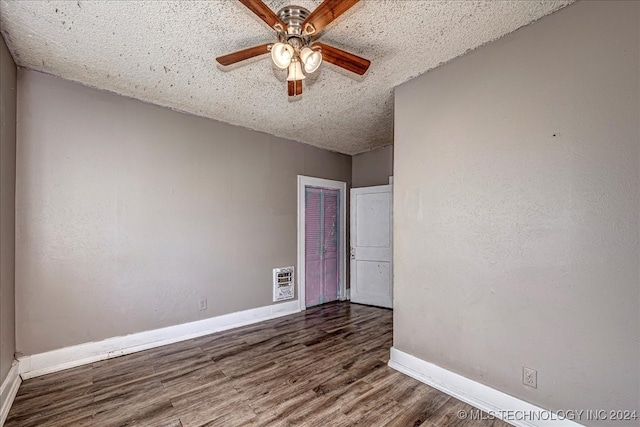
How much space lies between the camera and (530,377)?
1.84 metres

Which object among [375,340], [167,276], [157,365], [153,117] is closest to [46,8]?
[153,117]

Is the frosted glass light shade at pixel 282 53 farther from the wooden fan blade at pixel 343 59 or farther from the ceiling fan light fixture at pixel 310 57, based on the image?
the wooden fan blade at pixel 343 59

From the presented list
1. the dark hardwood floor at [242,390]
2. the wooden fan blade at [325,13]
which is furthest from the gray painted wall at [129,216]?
the wooden fan blade at [325,13]

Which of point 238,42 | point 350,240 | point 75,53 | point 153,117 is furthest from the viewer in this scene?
point 350,240

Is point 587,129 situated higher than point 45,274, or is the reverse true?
point 587,129

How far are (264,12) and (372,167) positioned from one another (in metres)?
3.69

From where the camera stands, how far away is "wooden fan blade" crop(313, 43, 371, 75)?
1.85 m

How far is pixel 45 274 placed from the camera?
8.32ft

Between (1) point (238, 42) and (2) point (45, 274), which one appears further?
(2) point (45, 274)

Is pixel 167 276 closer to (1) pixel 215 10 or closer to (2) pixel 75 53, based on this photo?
(2) pixel 75 53

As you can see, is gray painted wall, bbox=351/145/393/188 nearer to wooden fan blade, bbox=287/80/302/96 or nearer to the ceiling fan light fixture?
wooden fan blade, bbox=287/80/302/96

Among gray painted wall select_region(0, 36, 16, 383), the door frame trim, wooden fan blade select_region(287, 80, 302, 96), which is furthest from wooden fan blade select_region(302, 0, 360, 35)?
the door frame trim

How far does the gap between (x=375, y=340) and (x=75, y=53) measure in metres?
3.88

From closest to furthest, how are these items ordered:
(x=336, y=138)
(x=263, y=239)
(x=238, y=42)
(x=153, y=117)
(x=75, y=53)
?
(x=238, y=42) < (x=75, y=53) < (x=153, y=117) < (x=263, y=239) < (x=336, y=138)
